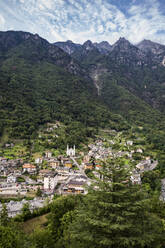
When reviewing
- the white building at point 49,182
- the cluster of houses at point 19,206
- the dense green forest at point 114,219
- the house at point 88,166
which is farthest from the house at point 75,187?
the dense green forest at point 114,219

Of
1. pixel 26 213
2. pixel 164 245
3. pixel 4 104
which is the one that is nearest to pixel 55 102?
pixel 4 104

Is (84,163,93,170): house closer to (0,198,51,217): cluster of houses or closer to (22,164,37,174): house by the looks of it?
(22,164,37,174): house

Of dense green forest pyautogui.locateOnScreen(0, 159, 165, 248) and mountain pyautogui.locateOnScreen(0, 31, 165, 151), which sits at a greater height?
mountain pyautogui.locateOnScreen(0, 31, 165, 151)

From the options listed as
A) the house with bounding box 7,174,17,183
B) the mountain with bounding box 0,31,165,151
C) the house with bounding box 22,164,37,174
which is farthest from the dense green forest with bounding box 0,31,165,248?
the house with bounding box 7,174,17,183

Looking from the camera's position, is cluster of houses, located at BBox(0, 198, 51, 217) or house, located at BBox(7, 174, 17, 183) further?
house, located at BBox(7, 174, 17, 183)

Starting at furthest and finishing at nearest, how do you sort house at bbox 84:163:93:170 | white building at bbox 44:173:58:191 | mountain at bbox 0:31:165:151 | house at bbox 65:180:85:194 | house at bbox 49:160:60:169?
mountain at bbox 0:31:165:151 < house at bbox 49:160:60:169 < house at bbox 84:163:93:170 < white building at bbox 44:173:58:191 < house at bbox 65:180:85:194

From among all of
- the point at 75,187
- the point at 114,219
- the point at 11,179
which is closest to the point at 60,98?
the point at 11,179

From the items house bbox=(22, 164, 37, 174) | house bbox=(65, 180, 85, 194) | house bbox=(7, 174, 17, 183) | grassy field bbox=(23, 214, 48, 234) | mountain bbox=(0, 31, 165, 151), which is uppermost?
mountain bbox=(0, 31, 165, 151)
